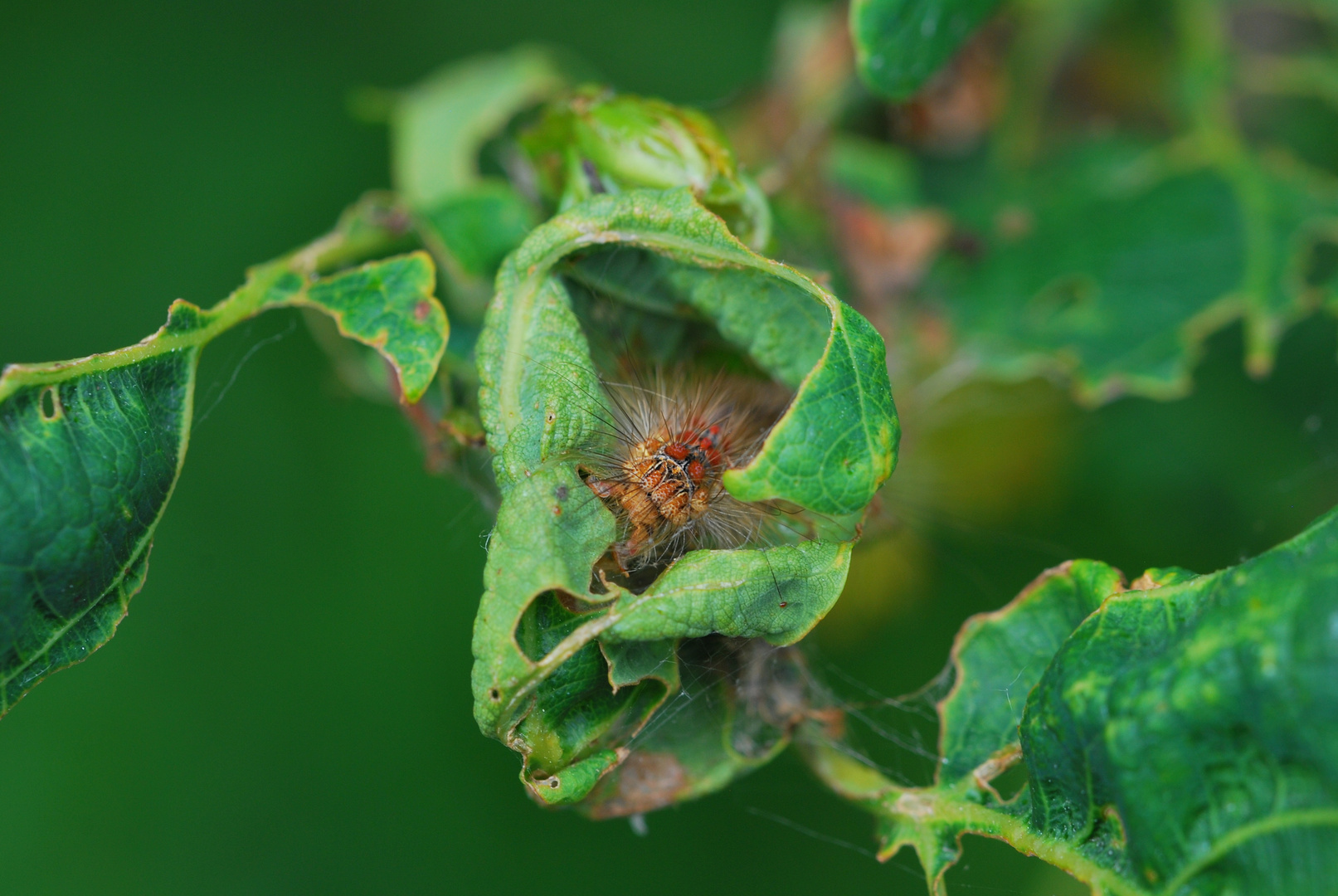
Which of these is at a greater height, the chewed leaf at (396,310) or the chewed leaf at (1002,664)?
the chewed leaf at (396,310)

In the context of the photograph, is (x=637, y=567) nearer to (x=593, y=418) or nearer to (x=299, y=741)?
(x=593, y=418)

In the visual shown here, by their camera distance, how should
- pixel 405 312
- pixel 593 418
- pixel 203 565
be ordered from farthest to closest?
pixel 203 565 → pixel 405 312 → pixel 593 418

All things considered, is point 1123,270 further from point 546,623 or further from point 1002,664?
point 546,623

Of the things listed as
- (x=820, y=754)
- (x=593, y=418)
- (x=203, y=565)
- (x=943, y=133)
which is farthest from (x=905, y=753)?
(x=203, y=565)

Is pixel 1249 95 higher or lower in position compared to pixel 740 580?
higher

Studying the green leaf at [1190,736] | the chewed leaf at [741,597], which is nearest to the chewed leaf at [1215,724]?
the green leaf at [1190,736]

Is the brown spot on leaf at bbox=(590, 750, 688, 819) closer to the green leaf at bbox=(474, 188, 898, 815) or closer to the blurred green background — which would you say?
the green leaf at bbox=(474, 188, 898, 815)

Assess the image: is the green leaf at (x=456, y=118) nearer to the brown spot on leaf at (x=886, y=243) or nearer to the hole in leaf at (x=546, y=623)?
the brown spot on leaf at (x=886, y=243)
